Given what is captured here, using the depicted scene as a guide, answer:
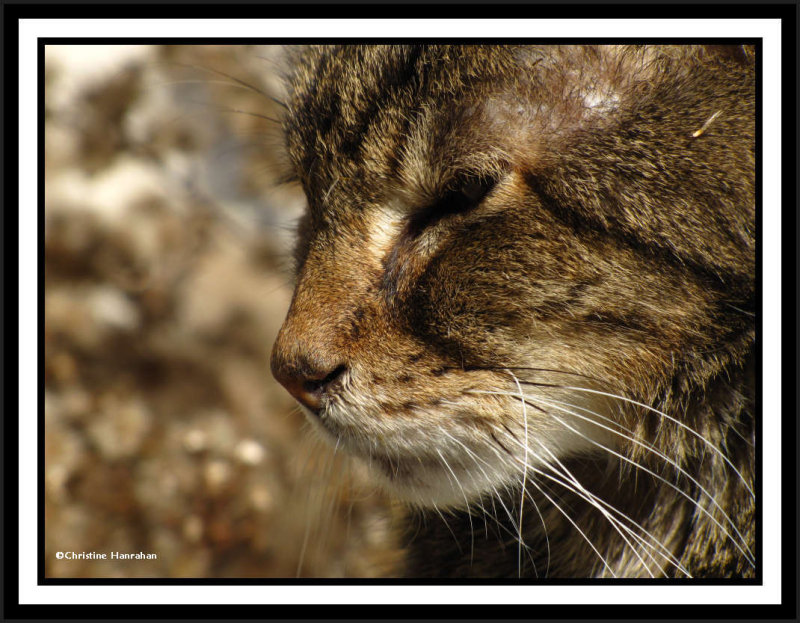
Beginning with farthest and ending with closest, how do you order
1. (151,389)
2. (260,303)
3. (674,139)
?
1. (260,303)
2. (151,389)
3. (674,139)

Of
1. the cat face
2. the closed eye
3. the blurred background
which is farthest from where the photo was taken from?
the blurred background

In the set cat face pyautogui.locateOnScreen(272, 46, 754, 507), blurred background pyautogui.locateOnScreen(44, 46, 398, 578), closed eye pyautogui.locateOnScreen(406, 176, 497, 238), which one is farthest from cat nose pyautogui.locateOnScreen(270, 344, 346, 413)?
blurred background pyautogui.locateOnScreen(44, 46, 398, 578)

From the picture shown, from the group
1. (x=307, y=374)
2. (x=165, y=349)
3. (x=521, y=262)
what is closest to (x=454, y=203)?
(x=521, y=262)

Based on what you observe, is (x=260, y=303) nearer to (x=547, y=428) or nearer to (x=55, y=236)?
(x=55, y=236)

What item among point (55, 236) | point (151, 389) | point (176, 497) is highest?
point (55, 236)

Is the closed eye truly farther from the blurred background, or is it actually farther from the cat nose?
the blurred background

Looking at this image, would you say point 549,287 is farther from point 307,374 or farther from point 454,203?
point 307,374

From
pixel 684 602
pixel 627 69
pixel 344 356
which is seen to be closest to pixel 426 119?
pixel 627 69
